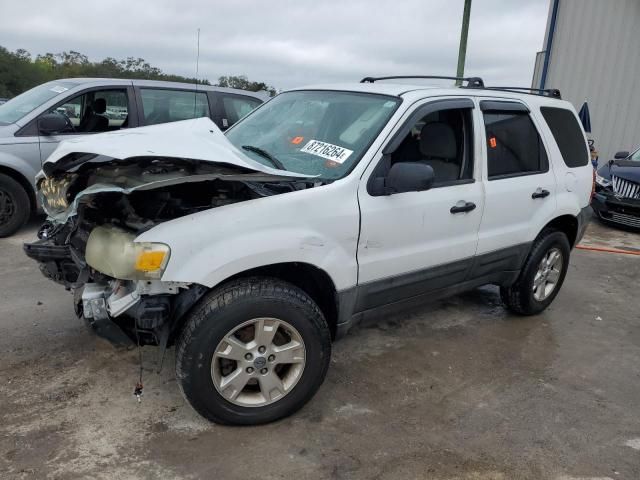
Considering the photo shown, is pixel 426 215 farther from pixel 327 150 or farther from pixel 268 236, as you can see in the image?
pixel 268 236

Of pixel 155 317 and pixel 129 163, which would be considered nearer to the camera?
pixel 155 317

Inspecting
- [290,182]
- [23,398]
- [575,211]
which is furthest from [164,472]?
[575,211]

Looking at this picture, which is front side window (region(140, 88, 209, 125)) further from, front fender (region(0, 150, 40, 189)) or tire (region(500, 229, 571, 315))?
tire (region(500, 229, 571, 315))

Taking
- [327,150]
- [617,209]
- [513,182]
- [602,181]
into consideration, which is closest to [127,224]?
[327,150]

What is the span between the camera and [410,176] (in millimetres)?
2916

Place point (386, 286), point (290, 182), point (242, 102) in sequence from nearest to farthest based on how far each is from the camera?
point (290, 182), point (386, 286), point (242, 102)

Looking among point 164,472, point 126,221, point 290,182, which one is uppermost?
point 290,182

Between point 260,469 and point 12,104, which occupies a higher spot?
point 12,104

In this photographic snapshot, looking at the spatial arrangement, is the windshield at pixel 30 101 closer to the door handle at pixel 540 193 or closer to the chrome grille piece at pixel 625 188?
the door handle at pixel 540 193

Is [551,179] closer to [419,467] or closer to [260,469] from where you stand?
[419,467]

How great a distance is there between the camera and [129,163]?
9.88 feet

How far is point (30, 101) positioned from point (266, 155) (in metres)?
4.42

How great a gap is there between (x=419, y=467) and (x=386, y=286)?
3.50 feet

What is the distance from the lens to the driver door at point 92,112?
614 centimetres
